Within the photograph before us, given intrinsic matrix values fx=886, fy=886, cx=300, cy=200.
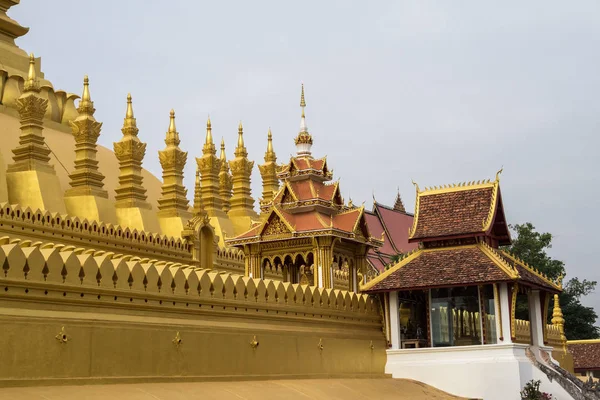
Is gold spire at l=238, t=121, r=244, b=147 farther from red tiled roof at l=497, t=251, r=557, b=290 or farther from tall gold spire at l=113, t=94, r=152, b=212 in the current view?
red tiled roof at l=497, t=251, r=557, b=290

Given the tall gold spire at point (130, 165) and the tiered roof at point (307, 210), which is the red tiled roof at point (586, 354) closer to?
the tiered roof at point (307, 210)

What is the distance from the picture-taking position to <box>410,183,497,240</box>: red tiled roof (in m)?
20.2

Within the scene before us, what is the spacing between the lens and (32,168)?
2152cm

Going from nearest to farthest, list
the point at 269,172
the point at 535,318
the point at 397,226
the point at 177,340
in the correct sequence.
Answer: the point at 177,340 < the point at 535,318 < the point at 269,172 < the point at 397,226

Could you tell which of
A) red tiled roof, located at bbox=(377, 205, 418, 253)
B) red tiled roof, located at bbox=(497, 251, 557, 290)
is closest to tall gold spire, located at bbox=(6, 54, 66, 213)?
red tiled roof, located at bbox=(497, 251, 557, 290)

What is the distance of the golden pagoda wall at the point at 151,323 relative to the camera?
11703mm

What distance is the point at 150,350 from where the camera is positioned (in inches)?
532

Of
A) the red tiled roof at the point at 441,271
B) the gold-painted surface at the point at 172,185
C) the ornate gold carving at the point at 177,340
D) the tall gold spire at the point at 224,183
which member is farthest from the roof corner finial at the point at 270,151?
the ornate gold carving at the point at 177,340

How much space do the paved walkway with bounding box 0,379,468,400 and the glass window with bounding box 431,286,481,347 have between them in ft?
4.03

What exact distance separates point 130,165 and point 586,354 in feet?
72.0

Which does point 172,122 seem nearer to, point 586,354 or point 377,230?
point 586,354

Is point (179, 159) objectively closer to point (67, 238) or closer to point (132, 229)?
point (132, 229)

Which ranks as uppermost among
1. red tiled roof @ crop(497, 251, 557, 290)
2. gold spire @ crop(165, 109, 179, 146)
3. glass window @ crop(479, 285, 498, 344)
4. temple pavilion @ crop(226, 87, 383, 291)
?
gold spire @ crop(165, 109, 179, 146)

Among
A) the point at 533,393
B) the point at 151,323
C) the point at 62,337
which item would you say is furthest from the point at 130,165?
the point at 62,337
